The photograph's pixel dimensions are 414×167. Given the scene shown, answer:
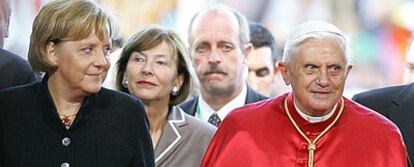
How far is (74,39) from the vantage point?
3926 mm

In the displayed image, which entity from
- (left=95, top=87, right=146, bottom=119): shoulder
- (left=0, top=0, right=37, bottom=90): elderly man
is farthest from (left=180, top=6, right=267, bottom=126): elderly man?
(left=95, top=87, right=146, bottom=119): shoulder

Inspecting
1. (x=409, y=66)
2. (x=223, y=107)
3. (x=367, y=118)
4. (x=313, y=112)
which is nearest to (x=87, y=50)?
(x=313, y=112)

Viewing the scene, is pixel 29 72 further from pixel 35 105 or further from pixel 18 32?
pixel 18 32

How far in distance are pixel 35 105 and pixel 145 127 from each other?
416 millimetres

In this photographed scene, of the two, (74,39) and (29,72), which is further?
(29,72)

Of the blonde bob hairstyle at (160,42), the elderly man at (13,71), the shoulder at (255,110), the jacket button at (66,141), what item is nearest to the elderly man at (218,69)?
the blonde bob hairstyle at (160,42)

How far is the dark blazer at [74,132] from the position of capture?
12.8 ft

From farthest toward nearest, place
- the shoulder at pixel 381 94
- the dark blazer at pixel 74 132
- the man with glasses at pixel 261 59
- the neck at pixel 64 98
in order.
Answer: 1. the man with glasses at pixel 261 59
2. the shoulder at pixel 381 94
3. the neck at pixel 64 98
4. the dark blazer at pixel 74 132

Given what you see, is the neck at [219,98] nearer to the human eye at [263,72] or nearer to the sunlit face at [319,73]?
the human eye at [263,72]

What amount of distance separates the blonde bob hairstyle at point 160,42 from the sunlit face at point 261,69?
1.47 metres

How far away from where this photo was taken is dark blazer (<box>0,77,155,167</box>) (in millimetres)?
3889

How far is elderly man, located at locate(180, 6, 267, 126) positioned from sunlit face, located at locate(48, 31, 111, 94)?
1443 millimetres

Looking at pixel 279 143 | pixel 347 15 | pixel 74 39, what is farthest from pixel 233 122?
pixel 347 15

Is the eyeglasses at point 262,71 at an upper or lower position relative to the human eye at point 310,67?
lower
